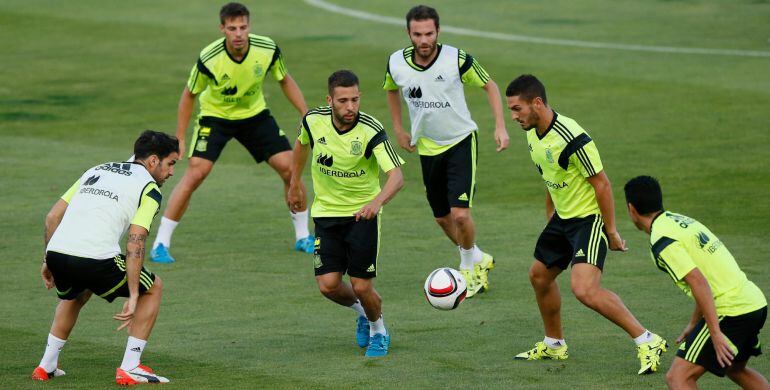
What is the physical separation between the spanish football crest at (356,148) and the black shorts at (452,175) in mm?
2343

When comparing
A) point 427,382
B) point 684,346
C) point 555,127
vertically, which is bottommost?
point 427,382

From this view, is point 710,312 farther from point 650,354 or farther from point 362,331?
point 362,331

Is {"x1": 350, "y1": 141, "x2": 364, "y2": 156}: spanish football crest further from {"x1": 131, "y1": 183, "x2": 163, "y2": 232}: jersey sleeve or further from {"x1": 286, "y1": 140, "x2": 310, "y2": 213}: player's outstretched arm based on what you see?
{"x1": 131, "y1": 183, "x2": 163, "y2": 232}: jersey sleeve

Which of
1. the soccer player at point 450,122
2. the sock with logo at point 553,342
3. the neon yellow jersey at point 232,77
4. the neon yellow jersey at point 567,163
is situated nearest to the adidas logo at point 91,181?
the neon yellow jersey at point 567,163

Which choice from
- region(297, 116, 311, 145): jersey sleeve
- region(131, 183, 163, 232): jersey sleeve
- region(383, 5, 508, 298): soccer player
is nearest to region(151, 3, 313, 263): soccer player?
region(383, 5, 508, 298): soccer player

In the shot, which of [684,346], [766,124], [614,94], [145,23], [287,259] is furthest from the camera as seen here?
[145,23]

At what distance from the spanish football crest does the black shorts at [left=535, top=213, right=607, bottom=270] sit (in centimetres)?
160

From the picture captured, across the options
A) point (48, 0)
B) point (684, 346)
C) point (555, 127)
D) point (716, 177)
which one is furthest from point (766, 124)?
point (48, 0)

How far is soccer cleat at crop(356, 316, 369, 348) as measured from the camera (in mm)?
10172

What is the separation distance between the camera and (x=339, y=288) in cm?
998

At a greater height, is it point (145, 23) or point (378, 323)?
point (145, 23)

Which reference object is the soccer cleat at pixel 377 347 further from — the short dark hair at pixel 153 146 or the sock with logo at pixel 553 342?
the short dark hair at pixel 153 146

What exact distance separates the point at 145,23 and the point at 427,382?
2259 cm

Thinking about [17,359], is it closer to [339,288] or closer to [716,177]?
[339,288]
